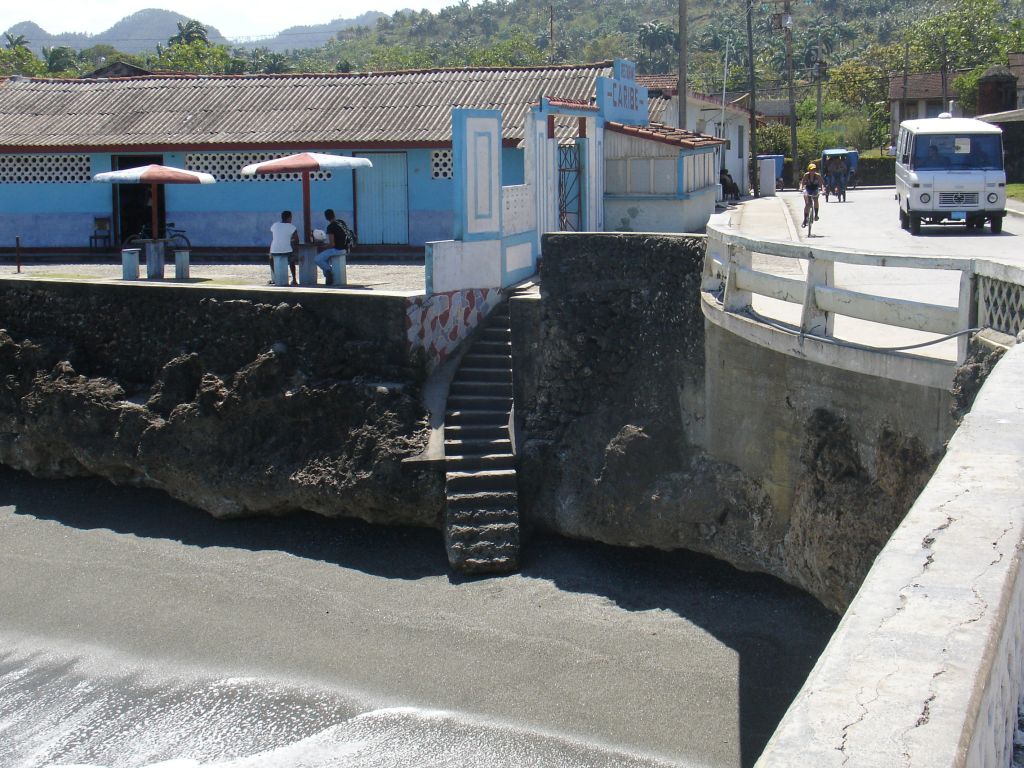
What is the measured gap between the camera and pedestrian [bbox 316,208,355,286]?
18.4 meters

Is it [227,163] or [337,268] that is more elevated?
[227,163]

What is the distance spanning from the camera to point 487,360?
16453 millimetres

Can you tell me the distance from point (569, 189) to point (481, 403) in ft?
20.4

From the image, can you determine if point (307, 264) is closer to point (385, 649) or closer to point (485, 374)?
point (485, 374)

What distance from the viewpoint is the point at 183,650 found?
41.0 ft

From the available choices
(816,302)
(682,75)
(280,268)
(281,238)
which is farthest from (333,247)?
(682,75)

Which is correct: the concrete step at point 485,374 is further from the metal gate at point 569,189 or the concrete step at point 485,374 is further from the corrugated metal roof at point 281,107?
the corrugated metal roof at point 281,107

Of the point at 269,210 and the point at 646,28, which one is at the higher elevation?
the point at 646,28

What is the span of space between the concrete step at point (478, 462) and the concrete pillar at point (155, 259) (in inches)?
300

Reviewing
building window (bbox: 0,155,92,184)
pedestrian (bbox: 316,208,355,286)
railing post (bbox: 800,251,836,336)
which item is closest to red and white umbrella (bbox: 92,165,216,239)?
pedestrian (bbox: 316,208,355,286)

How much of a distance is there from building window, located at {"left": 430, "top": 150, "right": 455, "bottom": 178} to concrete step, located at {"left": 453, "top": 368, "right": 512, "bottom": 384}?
295 inches

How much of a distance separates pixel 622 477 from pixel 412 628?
3184 millimetres

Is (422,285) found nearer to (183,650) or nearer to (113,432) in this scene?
(113,432)

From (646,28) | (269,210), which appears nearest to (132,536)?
(269,210)
